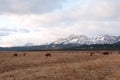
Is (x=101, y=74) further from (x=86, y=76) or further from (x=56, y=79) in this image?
(x=56, y=79)

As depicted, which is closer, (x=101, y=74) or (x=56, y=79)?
(x=56, y=79)

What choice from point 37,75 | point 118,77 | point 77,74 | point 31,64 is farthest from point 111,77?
point 31,64

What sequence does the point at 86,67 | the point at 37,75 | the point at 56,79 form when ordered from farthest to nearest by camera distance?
the point at 86,67 < the point at 37,75 < the point at 56,79

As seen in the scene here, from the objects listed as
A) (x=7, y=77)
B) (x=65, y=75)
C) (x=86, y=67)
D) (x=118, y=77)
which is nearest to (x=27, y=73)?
(x=7, y=77)

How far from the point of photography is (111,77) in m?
34.1

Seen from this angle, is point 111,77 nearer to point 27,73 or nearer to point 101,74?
point 101,74

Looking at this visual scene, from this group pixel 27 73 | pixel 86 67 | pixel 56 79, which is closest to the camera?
pixel 56 79

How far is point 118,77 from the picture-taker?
3384cm

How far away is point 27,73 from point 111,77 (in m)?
10.7

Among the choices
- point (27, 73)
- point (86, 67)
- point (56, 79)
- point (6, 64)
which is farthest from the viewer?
point (6, 64)

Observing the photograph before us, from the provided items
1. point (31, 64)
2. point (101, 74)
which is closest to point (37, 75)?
point (101, 74)

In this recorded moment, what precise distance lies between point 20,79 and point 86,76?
7597mm

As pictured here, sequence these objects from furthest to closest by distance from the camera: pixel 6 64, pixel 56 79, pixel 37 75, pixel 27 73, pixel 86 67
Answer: pixel 6 64 → pixel 86 67 → pixel 27 73 → pixel 37 75 → pixel 56 79

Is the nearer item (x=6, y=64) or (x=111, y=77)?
(x=111, y=77)
